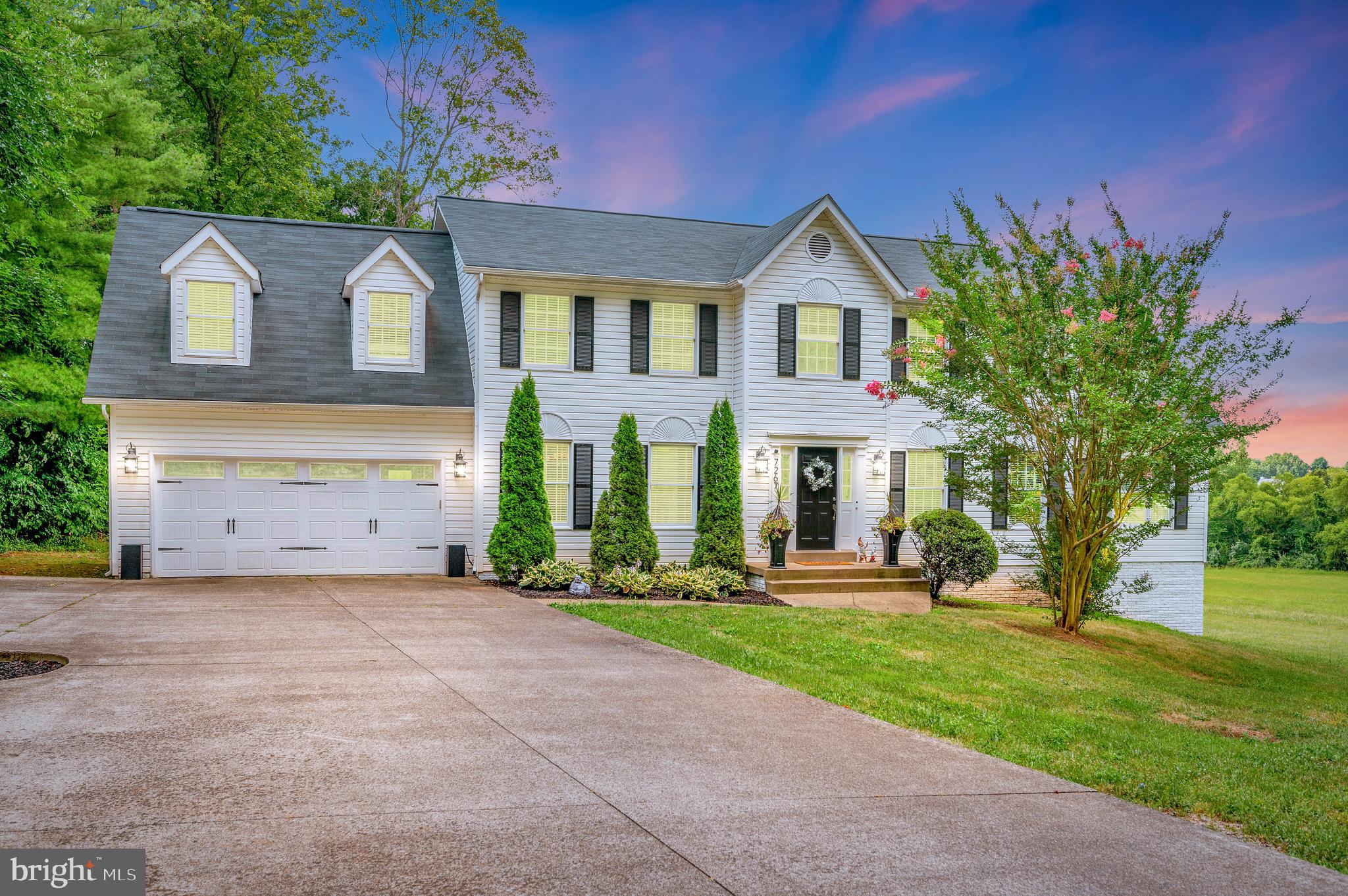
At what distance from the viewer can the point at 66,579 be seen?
49.2 feet

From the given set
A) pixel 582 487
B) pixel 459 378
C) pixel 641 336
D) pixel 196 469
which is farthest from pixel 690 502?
pixel 196 469

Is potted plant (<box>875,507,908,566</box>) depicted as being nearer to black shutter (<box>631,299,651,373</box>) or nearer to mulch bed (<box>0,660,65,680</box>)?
black shutter (<box>631,299,651,373</box>)

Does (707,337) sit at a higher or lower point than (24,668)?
higher

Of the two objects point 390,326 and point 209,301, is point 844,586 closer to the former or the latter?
point 390,326

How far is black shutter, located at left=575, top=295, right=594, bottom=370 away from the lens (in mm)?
17547

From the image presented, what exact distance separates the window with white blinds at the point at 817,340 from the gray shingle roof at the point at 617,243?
1544mm

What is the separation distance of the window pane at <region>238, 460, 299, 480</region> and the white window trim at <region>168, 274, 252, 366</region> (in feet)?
5.86

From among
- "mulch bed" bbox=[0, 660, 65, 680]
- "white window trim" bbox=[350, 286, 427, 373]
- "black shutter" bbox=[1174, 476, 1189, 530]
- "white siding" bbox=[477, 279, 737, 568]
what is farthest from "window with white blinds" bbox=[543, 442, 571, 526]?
"black shutter" bbox=[1174, 476, 1189, 530]

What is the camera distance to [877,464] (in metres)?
18.3

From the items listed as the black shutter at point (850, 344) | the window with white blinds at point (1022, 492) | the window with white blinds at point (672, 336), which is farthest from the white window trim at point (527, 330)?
the window with white blinds at point (1022, 492)

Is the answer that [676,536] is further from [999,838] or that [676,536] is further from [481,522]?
[999,838]

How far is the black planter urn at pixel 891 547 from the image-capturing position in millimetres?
17406

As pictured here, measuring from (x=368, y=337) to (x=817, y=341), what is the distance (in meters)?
8.57

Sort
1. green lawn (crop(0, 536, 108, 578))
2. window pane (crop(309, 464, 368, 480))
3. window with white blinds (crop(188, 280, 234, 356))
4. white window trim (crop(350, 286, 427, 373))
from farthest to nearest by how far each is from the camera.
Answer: white window trim (crop(350, 286, 427, 373)) < window pane (crop(309, 464, 368, 480)) < window with white blinds (crop(188, 280, 234, 356)) < green lawn (crop(0, 536, 108, 578))
